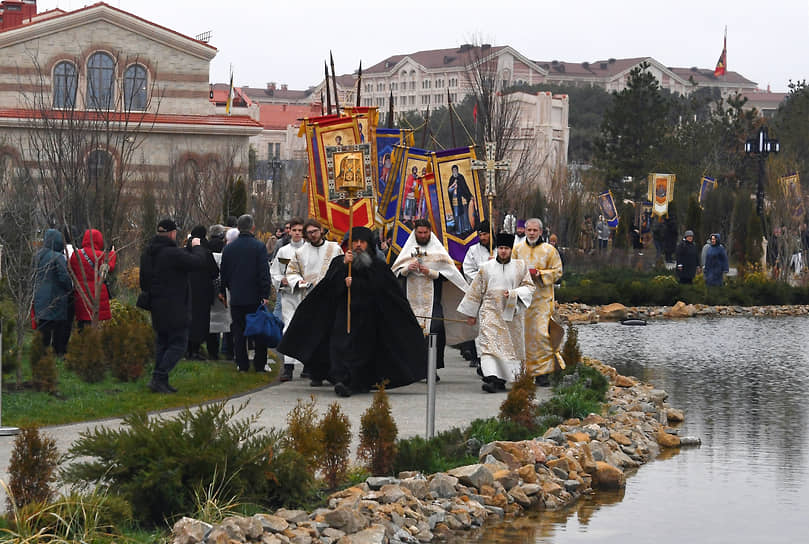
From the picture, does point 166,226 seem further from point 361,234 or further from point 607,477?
point 607,477

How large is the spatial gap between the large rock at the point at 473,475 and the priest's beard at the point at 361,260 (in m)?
4.94

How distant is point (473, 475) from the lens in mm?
9469

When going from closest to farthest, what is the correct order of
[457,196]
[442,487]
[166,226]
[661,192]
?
[442,487]
[166,226]
[457,196]
[661,192]

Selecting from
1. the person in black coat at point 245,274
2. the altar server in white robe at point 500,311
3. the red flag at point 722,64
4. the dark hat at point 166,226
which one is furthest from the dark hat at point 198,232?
the red flag at point 722,64

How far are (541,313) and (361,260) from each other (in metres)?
2.24

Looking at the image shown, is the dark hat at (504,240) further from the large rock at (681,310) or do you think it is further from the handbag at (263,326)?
the large rock at (681,310)

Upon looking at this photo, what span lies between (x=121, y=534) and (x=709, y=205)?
133ft

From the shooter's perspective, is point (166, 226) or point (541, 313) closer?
point (166, 226)

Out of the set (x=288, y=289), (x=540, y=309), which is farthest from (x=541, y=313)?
(x=288, y=289)

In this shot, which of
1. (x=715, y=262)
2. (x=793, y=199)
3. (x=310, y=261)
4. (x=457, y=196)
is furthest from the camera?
(x=793, y=199)

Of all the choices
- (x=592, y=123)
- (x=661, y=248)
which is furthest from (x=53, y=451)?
(x=592, y=123)

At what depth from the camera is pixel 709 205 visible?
151ft

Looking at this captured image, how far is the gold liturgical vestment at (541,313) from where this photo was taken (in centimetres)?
1515

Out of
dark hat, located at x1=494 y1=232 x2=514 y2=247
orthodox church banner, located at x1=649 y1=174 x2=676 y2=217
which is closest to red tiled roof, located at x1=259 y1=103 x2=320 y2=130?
orthodox church banner, located at x1=649 y1=174 x2=676 y2=217
